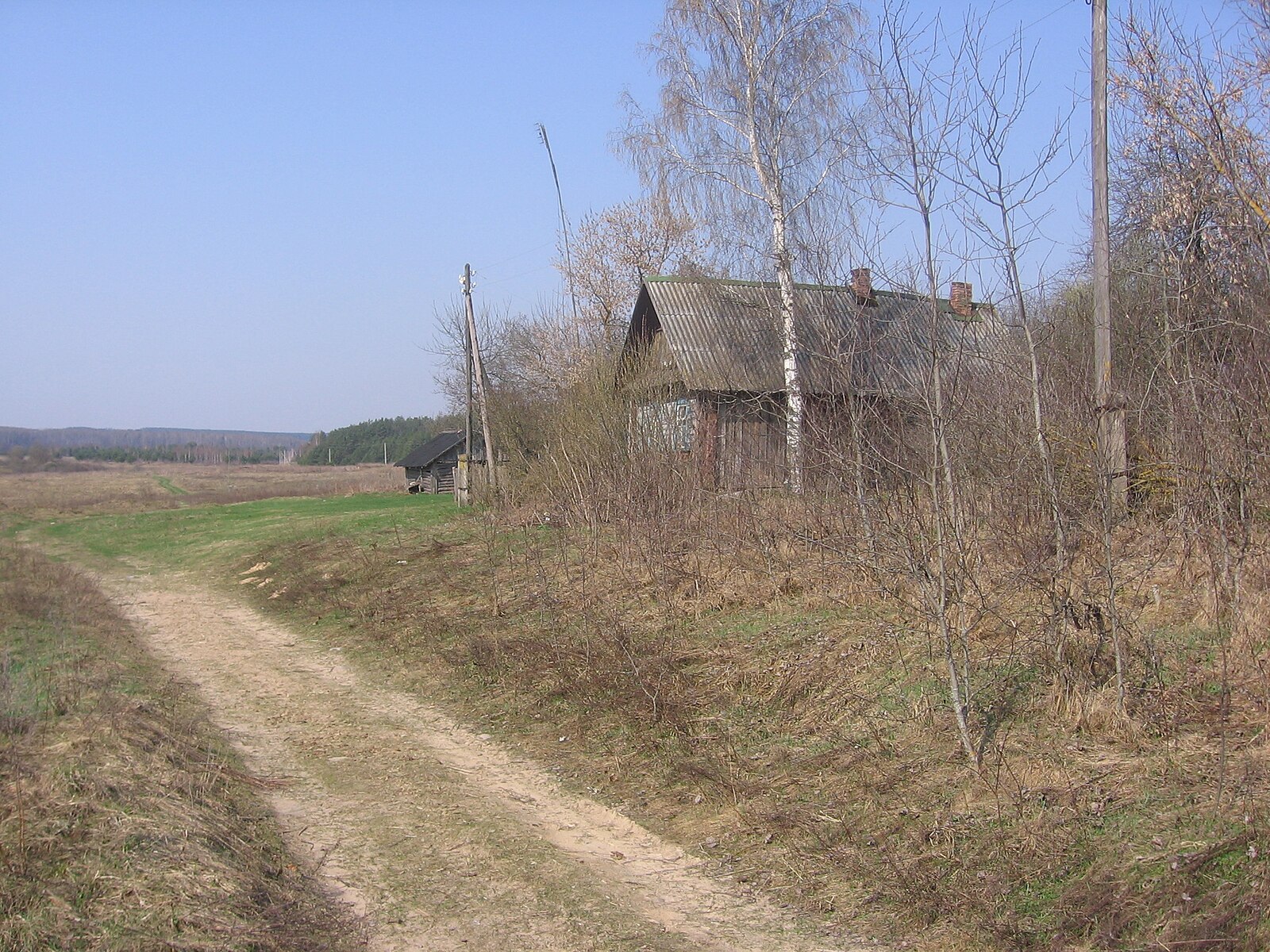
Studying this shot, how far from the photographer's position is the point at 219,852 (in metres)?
5.09

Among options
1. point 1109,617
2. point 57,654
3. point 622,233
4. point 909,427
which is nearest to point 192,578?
point 57,654

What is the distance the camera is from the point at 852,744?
6.63 metres

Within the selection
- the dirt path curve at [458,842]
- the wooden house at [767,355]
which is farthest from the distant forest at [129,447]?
the dirt path curve at [458,842]

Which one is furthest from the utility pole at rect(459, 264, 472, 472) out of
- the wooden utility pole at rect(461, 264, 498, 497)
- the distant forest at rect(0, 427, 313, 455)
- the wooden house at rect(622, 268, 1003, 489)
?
the distant forest at rect(0, 427, 313, 455)

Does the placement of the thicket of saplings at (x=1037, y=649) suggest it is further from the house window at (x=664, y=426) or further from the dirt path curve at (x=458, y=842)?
the house window at (x=664, y=426)

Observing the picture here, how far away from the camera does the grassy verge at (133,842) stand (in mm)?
4199

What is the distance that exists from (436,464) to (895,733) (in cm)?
3952

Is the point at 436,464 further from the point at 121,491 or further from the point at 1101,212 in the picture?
the point at 1101,212

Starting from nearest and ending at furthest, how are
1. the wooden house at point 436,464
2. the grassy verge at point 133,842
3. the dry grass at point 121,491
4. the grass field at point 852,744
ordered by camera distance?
the grassy verge at point 133,842 < the grass field at point 852,744 < the dry grass at point 121,491 < the wooden house at point 436,464

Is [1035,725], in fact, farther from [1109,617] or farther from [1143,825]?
Result: [1143,825]

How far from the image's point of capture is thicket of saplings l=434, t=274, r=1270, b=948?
461cm

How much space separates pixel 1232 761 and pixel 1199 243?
269 inches

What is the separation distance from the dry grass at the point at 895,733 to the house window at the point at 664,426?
1.84 meters

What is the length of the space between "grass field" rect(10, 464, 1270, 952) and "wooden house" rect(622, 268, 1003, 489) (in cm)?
163
